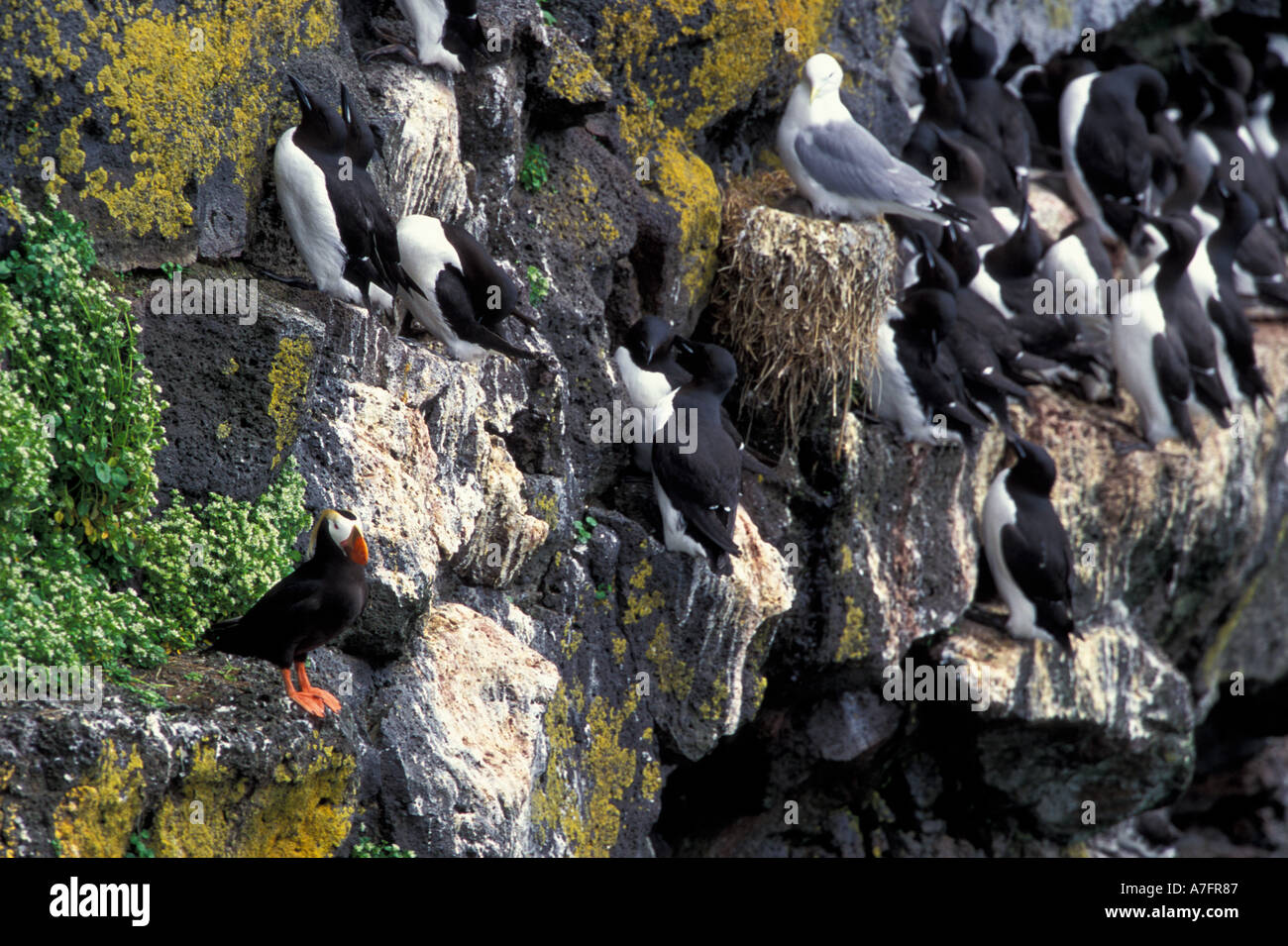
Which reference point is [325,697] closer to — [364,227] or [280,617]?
[280,617]

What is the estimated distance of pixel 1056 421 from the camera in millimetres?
8359

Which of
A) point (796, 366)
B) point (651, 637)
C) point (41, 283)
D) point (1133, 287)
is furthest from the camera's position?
point (1133, 287)

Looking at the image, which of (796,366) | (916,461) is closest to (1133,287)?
(916,461)

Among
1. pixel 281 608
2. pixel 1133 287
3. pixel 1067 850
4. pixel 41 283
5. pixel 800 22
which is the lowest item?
pixel 1067 850

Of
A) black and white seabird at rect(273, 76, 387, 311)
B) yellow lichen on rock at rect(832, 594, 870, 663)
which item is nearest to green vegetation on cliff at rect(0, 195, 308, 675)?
black and white seabird at rect(273, 76, 387, 311)

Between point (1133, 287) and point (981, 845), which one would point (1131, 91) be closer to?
point (1133, 287)

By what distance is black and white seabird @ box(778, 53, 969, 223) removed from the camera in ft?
22.3

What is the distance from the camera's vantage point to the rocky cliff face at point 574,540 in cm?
383

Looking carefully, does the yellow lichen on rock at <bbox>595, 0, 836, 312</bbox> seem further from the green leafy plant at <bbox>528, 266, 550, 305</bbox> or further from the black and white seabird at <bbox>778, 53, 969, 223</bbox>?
the green leafy plant at <bbox>528, 266, 550, 305</bbox>

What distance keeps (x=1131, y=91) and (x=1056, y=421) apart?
2421mm

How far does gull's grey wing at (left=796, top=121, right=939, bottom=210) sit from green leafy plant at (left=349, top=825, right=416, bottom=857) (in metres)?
3.79

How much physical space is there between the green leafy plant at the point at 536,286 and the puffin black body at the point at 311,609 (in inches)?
76.7

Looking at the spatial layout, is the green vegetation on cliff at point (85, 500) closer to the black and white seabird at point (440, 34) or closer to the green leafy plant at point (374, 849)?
the green leafy plant at point (374, 849)

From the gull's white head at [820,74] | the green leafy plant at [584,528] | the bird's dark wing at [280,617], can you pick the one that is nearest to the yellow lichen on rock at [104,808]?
the bird's dark wing at [280,617]
